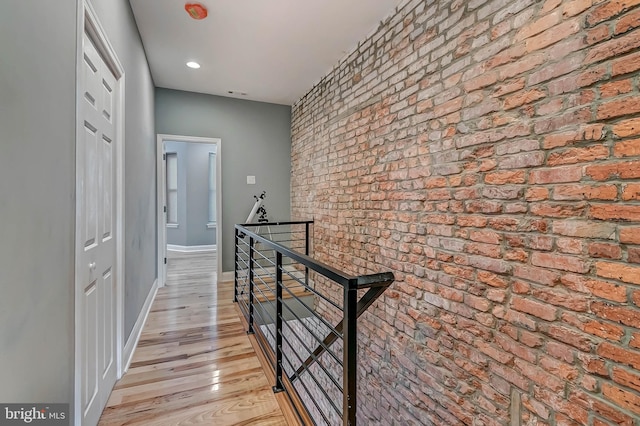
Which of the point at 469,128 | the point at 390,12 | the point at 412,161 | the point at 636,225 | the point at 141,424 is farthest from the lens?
the point at 390,12

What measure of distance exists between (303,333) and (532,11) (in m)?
4.00

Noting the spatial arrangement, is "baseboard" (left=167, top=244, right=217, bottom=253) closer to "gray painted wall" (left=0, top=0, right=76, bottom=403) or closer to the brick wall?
the brick wall

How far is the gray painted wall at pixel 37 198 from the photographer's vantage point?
75 cm

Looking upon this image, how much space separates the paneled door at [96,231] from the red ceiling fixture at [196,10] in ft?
3.09

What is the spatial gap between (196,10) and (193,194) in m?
5.38

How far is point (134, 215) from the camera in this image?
8.15 ft

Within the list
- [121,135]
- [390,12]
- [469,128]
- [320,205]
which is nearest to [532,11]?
[469,128]

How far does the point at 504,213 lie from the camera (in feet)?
5.06

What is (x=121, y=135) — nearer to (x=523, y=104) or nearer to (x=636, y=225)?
(x=523, y=104)

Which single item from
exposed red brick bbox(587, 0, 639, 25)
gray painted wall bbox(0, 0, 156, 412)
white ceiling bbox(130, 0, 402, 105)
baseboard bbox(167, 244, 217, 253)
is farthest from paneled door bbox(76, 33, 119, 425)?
baseboard bbox(167, 244, 217, 253)

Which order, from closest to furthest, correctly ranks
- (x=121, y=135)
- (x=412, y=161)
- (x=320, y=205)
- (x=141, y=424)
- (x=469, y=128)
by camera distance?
1. (x=141, y=424)
2. (x=469, y=128)
3. (x=121, y=135)
4. (x=412, y=161)
5. (x=320, y=205)

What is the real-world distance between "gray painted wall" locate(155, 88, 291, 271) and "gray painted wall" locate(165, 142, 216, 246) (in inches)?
117

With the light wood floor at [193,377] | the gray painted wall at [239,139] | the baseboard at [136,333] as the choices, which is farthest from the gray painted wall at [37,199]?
the gray painted wall at [239,139]

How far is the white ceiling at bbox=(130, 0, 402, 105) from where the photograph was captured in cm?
240
